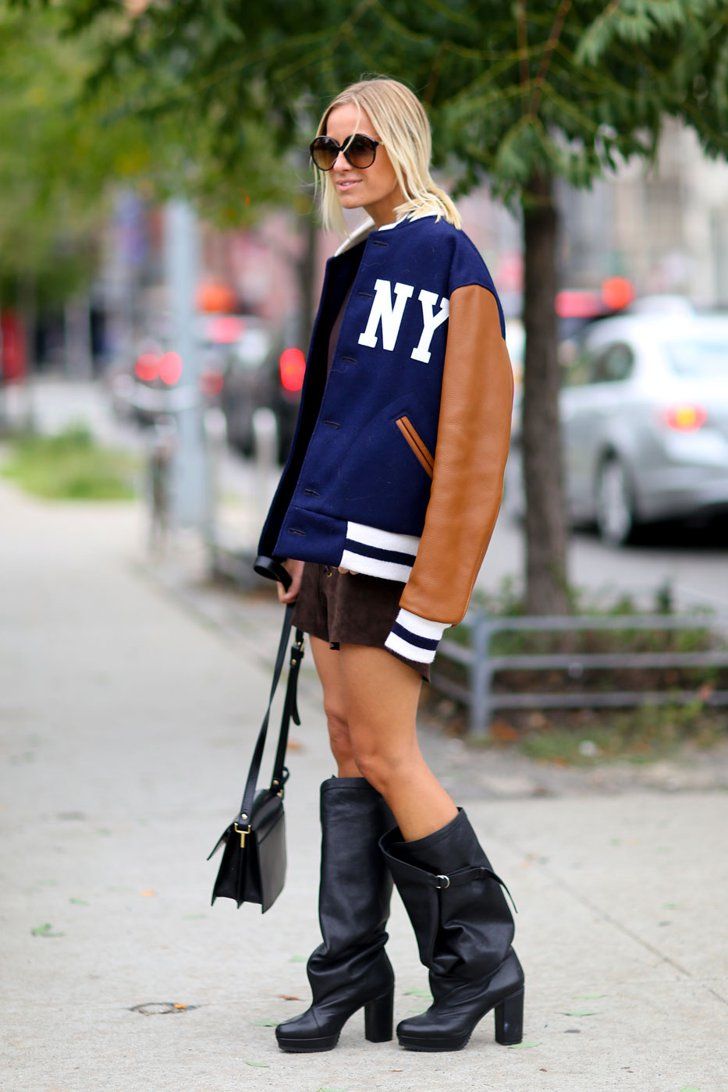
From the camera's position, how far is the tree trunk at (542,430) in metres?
7.58

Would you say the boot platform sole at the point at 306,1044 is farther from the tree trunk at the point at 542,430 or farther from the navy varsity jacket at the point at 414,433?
the tree trunk at the point at 542,430

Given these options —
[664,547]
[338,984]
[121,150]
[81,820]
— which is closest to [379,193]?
[338,984]

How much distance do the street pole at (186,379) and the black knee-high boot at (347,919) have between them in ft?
36.0

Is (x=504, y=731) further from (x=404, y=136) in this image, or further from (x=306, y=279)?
(x=306, y=279)

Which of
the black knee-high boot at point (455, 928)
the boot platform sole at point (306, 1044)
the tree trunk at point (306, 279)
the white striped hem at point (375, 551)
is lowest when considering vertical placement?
the boot platform sole at point (306, 1044)

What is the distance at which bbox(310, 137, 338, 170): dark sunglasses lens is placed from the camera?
3635mm

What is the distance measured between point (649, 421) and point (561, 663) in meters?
6.51

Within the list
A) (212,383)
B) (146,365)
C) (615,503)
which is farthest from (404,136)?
(146,365)

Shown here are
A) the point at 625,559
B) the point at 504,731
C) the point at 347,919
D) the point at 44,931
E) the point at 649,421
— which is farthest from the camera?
the point at 625,559

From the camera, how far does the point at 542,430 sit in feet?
25.1

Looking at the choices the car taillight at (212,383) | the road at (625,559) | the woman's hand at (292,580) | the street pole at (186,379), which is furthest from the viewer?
the car taillight at (212,383)

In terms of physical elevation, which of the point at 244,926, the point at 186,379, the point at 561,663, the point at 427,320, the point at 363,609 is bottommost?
the point at 244,926

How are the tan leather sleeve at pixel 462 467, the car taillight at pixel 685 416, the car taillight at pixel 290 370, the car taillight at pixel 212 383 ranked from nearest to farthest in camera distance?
the tan leather sleeve at pixel 462 467 → the car taillight at pixel 685 416 → the car taillight at pixel 290 370 → the car taillight at pixel 212 383

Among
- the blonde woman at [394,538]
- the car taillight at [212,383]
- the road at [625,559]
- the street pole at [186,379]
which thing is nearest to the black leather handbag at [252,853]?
the blonde woman at [394,538]
